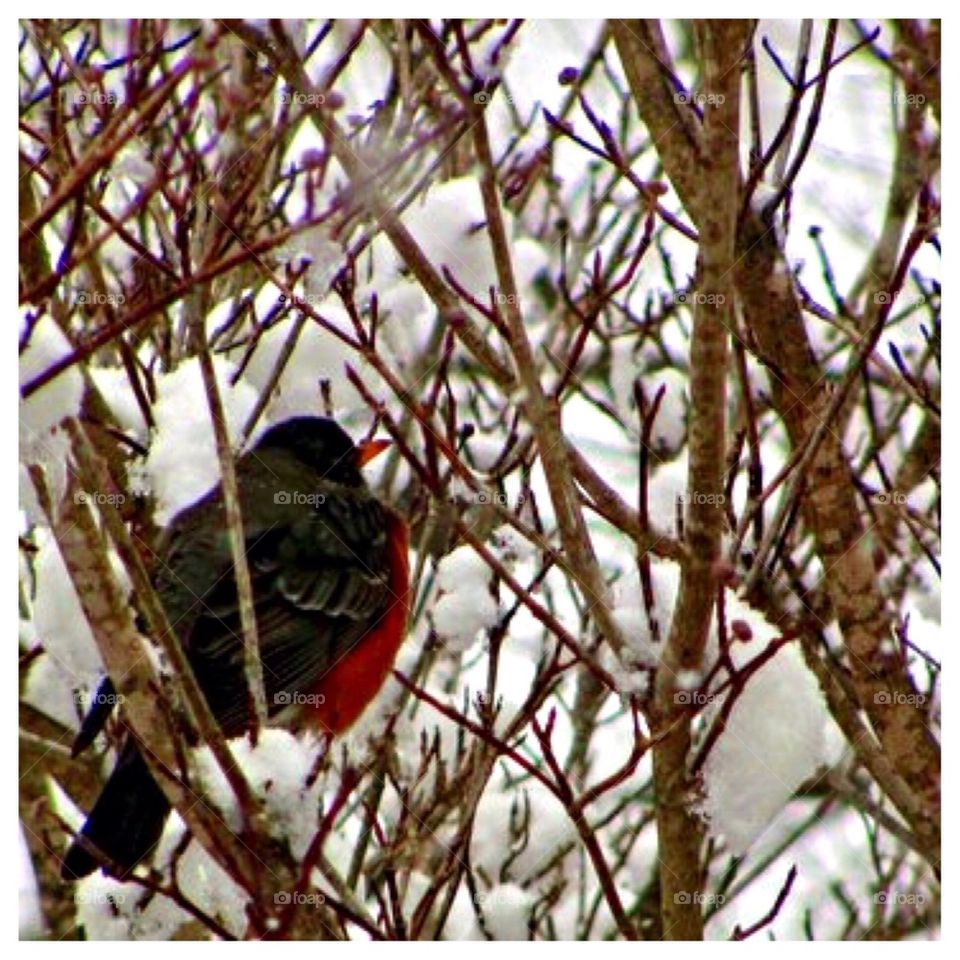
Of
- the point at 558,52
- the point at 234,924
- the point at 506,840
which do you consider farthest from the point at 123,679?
the point at 558,52

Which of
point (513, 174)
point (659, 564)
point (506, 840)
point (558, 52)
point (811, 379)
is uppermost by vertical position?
point (558, 52)

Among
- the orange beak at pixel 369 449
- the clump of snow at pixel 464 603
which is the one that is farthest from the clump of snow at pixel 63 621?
the orange beak at pixel 369 449

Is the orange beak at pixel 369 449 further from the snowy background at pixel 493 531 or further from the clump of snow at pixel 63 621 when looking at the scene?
the clump of snow at pixel 63 621

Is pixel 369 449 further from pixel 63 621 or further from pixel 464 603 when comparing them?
pixel 63 621

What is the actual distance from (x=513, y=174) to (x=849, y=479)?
6.09 feet

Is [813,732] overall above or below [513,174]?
below

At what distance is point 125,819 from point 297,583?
1.27 m

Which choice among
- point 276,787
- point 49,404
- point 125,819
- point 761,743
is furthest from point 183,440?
point 761,743

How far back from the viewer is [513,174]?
528cm

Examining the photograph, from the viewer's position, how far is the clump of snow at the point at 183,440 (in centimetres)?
422

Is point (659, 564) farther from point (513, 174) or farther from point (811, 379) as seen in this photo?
point (513, 174)

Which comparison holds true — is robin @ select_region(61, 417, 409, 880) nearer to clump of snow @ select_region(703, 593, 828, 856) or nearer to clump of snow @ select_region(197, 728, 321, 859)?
clump of snow @ select_region(197, 728, 321, 859)

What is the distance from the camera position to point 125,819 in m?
3.98

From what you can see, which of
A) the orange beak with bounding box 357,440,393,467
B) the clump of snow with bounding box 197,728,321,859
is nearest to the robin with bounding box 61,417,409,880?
the orange beak with bounding box 357,440,393,467
